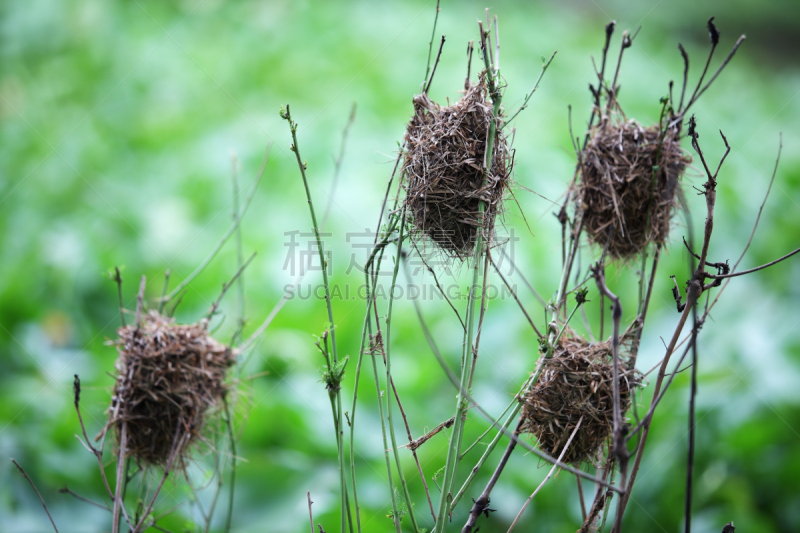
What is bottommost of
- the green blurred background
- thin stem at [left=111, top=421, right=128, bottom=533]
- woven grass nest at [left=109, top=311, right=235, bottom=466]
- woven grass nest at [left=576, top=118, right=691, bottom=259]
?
thin stem at [left=111, top=421, right=128, bottom=533]

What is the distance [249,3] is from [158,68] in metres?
1.30

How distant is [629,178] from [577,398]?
314mm

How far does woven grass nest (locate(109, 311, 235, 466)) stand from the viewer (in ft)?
2.59

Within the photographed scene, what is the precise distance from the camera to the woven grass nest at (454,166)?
689 mm

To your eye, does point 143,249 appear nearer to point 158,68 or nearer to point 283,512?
point 283,512

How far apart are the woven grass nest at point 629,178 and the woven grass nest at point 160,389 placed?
65 centimetres

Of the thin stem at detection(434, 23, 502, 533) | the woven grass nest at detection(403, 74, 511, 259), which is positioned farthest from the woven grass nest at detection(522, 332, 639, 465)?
the woven grass nest at detection(403, 74, 511, 259)

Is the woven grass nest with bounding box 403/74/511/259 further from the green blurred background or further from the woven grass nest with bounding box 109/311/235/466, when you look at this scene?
the woven grass nest with bounding box 109/311/235/466

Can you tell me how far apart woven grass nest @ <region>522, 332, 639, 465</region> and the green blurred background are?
0.19 m

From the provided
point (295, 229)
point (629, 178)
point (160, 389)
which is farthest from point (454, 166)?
point (295, 229)

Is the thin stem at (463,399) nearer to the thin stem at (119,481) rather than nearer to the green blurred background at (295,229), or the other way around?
the green blurred background at (295,229)

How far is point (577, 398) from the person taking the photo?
0.67 m

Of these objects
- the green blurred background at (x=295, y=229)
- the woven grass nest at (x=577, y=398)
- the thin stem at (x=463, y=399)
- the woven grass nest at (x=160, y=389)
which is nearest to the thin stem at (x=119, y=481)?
the woven grass nest at (x=160, y=389)

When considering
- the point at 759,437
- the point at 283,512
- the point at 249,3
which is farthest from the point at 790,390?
the point at 249,3
